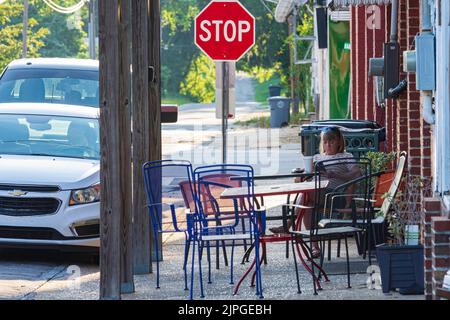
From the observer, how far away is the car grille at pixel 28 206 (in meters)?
11.9

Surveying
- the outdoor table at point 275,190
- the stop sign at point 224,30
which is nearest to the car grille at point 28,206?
the outdoor table at point 275,190

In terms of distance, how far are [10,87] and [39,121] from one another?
5.99ft

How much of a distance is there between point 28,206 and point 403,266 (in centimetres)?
418

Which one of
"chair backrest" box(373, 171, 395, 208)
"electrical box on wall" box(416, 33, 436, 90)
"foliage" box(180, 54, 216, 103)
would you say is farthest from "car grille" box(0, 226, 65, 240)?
"foliage" box(180, 54, 216, 103)

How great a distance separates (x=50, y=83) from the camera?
15555 mm

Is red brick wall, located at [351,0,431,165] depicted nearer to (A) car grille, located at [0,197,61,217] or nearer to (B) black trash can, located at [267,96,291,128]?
(A) car grille, located at [0,197,61,217]

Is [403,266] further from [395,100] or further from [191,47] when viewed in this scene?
[191,47]

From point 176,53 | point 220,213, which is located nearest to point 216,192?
point 220,213

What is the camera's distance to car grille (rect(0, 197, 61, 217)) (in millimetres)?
11867

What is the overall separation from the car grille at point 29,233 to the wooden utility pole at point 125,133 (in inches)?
79.1

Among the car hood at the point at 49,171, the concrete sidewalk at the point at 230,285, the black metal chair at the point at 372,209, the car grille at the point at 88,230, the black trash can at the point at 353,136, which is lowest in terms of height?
the concrete sidewalk at the point at 230,285

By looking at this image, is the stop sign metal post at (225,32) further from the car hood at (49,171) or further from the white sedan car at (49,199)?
the car hood at (49,171)

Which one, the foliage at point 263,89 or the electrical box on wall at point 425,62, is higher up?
the foliage at point 263,89

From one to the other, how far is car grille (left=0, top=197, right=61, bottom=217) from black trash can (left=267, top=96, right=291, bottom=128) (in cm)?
2781
